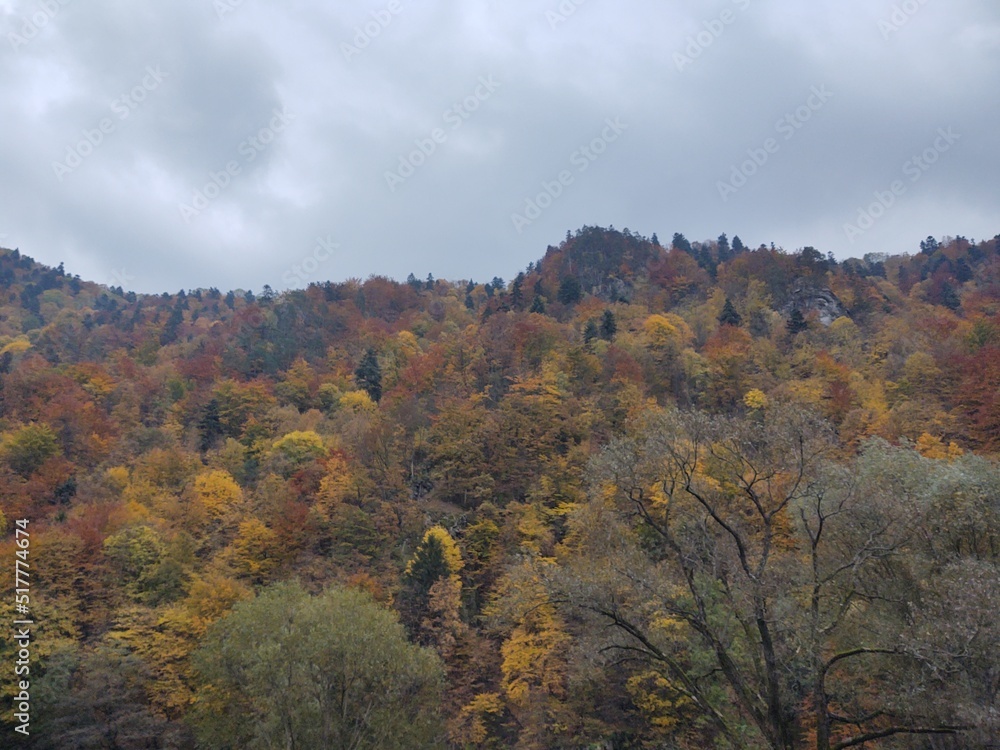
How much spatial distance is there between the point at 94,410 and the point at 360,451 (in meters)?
27.8

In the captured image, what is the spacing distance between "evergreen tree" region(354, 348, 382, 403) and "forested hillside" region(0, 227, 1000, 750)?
754mm

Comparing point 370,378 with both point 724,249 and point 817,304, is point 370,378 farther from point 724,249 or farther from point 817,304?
point 724,249

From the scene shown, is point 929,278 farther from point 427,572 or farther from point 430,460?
point 427,572

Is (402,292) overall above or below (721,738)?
above

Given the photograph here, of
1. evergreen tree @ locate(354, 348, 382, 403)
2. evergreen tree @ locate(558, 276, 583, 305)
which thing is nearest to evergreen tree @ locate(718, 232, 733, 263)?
evergreen tree @ locate(558, 276, 583, 305)

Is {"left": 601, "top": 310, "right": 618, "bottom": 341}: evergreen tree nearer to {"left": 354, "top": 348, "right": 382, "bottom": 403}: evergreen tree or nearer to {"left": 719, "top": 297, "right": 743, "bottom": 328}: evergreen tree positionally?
{"left": 719, "top": 297, "right": 743, "bottom": 328}: evergreen tree

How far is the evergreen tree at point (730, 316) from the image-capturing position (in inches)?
2651

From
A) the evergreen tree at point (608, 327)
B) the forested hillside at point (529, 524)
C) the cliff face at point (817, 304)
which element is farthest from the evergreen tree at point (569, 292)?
the cliff face at point (817, 304)

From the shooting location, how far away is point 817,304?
73.9 m

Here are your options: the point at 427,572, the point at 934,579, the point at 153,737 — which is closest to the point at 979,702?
the point at 934,579

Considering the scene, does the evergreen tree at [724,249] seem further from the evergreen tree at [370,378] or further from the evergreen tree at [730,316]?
the evergreen tree at [370,378]

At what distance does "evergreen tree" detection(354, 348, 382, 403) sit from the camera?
61.5m

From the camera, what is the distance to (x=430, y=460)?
44156mm

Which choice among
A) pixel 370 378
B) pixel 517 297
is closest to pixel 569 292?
pixel 517 297
